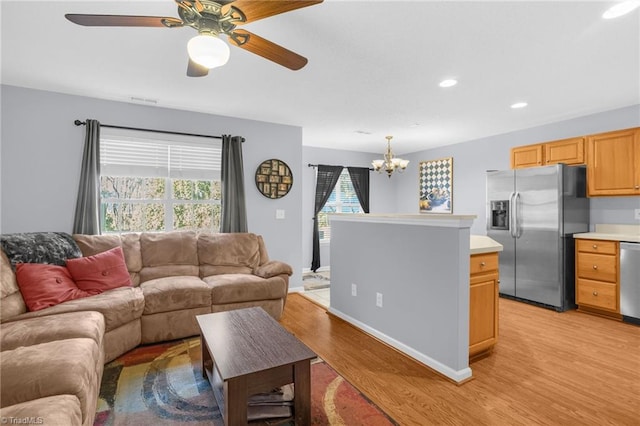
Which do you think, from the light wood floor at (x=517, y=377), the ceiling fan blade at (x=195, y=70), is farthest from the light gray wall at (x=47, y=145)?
the light wood floor at (x=517, y=377)

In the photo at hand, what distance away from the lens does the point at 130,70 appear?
295 cm

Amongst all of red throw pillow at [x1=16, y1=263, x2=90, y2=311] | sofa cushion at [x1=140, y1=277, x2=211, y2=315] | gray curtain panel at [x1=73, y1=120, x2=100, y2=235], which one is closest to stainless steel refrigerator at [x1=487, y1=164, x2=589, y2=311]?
sofa cushion at [x1=140, y1=277, x2=211, y2=315]

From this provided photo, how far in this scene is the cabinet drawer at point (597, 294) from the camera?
142 inches

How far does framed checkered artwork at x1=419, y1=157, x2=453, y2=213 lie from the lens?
6145 mm

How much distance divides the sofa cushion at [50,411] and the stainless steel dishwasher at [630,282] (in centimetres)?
490

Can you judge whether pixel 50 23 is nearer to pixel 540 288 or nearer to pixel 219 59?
pixel 219 59

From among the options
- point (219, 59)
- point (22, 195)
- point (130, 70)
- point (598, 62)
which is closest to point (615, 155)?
point (598, 62)

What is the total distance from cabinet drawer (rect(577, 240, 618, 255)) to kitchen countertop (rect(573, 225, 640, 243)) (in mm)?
56

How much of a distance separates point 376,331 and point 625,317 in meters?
2.89

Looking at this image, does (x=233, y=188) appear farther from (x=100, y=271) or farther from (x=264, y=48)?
(x=264, y=48)

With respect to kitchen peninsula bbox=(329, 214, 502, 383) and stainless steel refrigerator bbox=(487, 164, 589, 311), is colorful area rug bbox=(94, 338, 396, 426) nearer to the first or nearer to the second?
kitchen peninsula bbox=(329, 214, 502, 383)

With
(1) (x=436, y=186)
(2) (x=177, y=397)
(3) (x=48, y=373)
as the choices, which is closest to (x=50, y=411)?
(3) (x=48, y=373)

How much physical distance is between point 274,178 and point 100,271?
2.44 metres

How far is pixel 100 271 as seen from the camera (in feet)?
9.61
